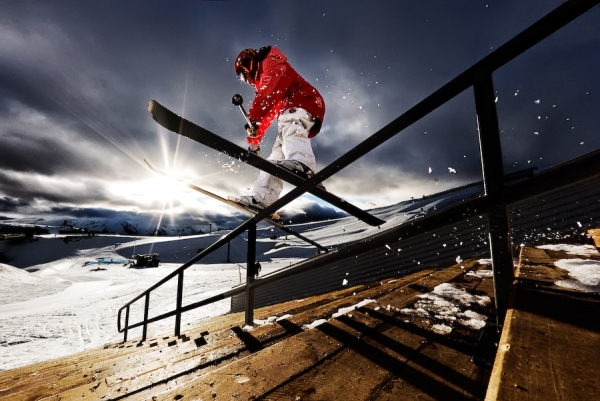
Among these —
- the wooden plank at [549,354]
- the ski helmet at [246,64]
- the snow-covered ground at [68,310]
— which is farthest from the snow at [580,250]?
the snow-covered ground at [68,310]

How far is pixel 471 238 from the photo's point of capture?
22.3ft

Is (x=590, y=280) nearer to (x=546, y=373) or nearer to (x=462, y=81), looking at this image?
(x=546, y=373)

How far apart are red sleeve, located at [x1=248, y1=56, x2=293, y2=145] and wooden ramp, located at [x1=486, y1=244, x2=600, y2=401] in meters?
2.55

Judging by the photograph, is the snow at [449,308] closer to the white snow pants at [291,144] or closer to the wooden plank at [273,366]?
the wooden plank at [273,366]

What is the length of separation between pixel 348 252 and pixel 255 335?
0.93 meters

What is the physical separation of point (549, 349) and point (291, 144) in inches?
95.3

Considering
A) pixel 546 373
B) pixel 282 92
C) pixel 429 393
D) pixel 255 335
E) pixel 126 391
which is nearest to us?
pixel 546 373

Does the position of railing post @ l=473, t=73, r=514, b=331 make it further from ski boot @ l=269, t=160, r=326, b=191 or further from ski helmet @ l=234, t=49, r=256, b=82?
ski helmet @ l=234, t=49, r=256, b=82

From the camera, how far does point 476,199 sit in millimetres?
929

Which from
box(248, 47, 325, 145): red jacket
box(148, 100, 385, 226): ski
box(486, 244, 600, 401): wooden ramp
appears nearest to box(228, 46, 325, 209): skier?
box(248, 47, 325, 145): red jacket

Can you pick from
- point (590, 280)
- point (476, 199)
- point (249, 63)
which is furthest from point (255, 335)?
point (249, 63)

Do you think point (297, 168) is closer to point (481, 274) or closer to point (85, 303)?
point (481, 274)

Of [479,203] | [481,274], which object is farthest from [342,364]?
[481,274]

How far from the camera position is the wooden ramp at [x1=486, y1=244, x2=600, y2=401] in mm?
550
